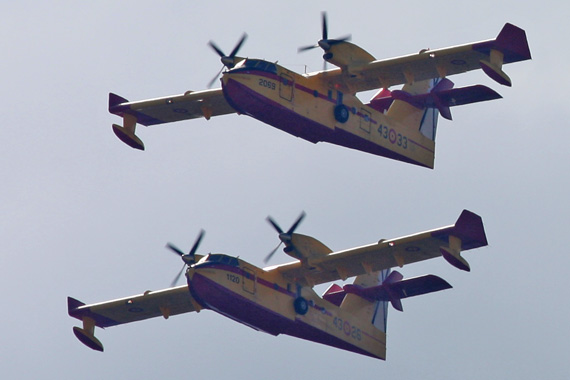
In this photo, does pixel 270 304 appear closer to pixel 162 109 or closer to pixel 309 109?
pixel 309 109

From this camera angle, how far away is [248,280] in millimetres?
75188

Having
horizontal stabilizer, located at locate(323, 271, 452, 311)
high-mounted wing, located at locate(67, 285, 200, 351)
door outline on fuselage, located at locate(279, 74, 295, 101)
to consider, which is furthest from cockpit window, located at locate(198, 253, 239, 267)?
horizontal stabilizer, located at locate(323, 271, 452, 311)

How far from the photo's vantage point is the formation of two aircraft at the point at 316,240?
7406 centimetres

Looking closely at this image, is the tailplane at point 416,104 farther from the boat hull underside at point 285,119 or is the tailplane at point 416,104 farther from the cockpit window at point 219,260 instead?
the cockpit window at point 219,260

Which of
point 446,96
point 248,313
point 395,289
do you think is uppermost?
point 446,96

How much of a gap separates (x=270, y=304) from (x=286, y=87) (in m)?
9.00

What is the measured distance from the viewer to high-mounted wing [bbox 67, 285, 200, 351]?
80.2m

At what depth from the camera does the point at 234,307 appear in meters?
74.7

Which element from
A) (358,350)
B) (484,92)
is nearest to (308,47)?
(484,92)

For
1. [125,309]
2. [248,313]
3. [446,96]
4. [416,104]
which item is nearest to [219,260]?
[248,313]

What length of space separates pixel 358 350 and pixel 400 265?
5964mm

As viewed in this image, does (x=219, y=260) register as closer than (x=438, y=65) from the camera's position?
Yes

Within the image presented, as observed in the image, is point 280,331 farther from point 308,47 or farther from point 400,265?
point 308,47

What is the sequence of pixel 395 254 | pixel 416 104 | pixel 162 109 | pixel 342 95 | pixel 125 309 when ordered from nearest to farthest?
1. pixel 395 254
2. pixel 342 95
3. pixel 162 109
4. pixel 125 309
5. pixel 416 104
